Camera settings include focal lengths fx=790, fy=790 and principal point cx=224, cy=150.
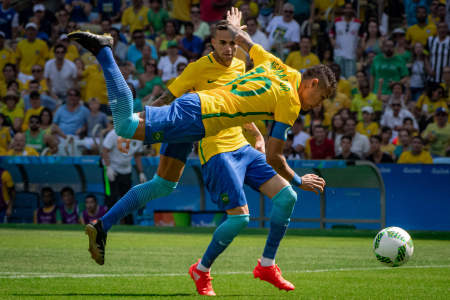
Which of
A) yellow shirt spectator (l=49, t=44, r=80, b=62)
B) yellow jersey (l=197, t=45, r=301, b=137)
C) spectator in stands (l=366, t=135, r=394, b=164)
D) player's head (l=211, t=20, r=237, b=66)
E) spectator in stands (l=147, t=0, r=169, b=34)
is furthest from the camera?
spectator in stands (l=147, t=0, r=169, b=34)

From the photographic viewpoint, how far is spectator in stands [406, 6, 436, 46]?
1862 centimetres

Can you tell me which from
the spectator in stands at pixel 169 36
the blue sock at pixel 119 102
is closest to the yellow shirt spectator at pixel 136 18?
the spectator in stands at pixel 169 36

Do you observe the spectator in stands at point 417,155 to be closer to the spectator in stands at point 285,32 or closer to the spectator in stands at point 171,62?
the spectator in stands at point 285,32

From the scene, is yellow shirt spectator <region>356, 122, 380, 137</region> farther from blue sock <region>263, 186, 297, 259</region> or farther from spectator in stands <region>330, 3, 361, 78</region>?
blue sock <region>263, 186, 297, 259</region>

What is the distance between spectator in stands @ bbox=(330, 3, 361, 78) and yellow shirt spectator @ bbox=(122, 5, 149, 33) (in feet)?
19.0

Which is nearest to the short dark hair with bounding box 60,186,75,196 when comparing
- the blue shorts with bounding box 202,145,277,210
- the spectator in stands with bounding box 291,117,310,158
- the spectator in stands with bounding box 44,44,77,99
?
the spectator in stands with bounding box 44,44,77,99

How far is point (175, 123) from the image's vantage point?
634cm

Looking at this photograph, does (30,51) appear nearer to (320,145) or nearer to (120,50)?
(120,50)

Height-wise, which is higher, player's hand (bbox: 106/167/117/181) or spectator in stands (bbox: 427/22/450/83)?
spectator in stands (bbox: 427/22/450/83)

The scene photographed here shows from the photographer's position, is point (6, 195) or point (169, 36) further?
point (169, 36)

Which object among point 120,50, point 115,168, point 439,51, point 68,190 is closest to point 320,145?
point 439,51

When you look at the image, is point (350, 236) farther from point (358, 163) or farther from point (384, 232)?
point (384, 232)

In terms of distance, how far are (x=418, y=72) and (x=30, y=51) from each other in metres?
10.4

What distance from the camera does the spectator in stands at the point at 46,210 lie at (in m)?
17.2
